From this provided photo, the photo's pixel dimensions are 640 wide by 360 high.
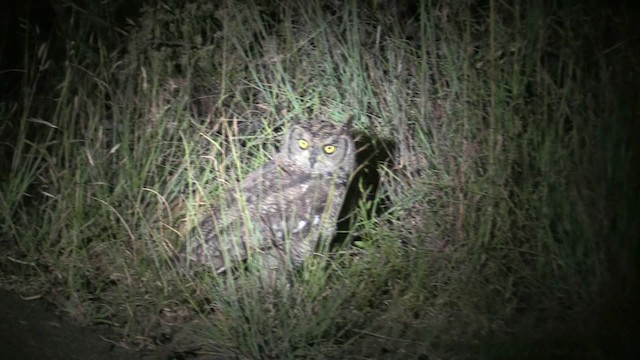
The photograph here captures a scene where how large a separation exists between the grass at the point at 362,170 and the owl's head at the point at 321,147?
0.34 metres

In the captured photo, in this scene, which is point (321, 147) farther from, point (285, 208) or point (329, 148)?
point (285, 208)

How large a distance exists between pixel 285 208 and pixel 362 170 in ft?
2.88

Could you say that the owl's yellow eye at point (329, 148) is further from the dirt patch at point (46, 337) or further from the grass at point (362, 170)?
the dirt patch at point (46, 337)

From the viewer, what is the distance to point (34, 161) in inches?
216

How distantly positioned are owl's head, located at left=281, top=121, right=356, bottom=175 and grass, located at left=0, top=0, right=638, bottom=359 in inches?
13.3

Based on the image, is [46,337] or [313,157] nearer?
[46,337]

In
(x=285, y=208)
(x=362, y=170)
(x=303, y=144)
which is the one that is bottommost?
(x=285, y=208)

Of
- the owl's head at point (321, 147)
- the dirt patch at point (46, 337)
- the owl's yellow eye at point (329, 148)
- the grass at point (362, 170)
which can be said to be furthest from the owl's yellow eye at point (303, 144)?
the dirt patch at point (46, 337)

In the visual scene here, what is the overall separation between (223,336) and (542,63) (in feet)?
9.31

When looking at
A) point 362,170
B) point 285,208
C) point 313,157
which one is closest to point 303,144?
point 313,157

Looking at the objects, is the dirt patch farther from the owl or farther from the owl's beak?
the owl's beak

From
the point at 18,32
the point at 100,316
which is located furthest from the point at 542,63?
the point at 18,32

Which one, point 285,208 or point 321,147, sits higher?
point 321,147

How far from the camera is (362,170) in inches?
223
